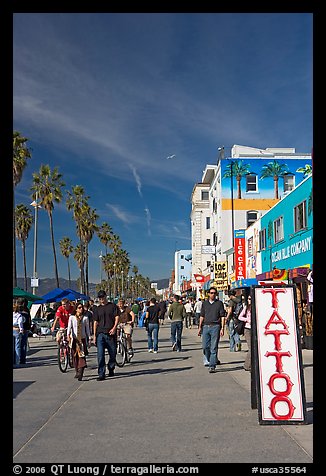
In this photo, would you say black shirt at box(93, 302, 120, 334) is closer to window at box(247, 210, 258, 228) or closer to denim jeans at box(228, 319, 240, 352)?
denim jeans at box(228, 319, 240, 352)

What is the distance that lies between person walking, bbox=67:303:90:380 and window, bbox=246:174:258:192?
36.1m

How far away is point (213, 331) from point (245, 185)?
3576 centimetres

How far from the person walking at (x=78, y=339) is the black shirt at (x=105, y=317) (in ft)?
1.70

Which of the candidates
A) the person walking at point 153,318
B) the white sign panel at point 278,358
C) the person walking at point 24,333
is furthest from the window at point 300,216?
the white sign panel at point 278,358

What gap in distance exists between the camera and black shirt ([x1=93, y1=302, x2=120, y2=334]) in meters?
12.6

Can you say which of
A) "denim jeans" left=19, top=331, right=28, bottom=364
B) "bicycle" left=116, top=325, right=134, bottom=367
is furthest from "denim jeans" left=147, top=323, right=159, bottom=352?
"denim jeans" left=19, top=331, right=28, bottom=364

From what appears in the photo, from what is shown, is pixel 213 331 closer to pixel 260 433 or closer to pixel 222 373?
pixel 222 373

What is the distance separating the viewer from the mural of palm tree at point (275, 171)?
4791 cm

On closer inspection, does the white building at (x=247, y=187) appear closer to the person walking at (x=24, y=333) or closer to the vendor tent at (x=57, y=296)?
the vendor tent at (x=57, y=296)

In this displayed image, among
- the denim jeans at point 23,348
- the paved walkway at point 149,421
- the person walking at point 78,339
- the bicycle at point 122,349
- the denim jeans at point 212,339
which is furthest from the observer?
the denim jeans at point 23,348

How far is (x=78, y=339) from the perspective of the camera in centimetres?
1280

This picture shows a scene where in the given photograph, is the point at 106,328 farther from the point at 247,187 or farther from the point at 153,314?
the point at 247,187

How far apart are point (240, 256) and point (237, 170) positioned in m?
11.7
